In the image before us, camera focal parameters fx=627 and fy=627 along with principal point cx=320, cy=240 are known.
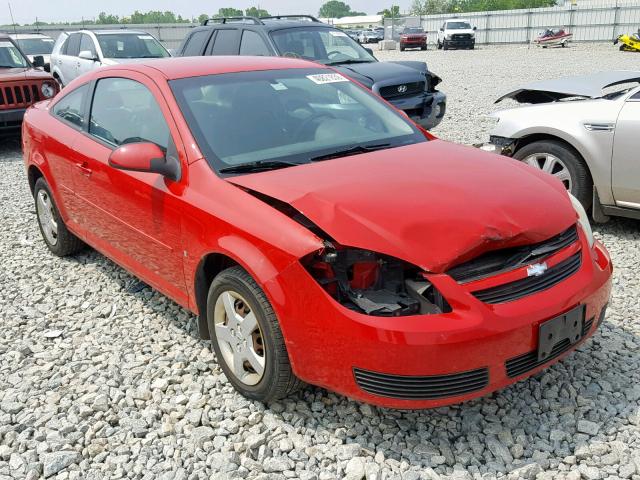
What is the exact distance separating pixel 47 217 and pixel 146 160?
8.21 feet

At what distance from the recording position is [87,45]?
1288 centimetres

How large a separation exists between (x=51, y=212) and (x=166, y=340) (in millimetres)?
2005

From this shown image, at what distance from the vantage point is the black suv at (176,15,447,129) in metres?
8.91

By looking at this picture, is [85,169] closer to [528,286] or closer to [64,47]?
[528,286]

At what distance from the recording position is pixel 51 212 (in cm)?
519

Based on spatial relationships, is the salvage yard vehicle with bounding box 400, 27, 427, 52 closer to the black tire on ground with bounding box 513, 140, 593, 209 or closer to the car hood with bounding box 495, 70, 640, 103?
the car hood with bounding box 495, 70, 640, 103

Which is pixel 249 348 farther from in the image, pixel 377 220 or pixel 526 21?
pixel 526 21

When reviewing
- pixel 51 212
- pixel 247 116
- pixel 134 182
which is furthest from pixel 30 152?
pixel 247 116

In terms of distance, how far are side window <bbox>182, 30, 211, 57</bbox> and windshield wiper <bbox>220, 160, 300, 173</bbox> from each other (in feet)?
24.2

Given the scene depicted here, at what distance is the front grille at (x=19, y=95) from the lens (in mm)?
9875

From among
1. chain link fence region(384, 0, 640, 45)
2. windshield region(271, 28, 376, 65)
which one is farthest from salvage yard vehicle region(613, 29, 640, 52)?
windshield region(271, 28, 376, 65)

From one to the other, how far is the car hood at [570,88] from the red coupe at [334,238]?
7.95 ft

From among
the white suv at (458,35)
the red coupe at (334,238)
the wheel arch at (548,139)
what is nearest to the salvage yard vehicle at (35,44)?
the wheel arch at (548,139)

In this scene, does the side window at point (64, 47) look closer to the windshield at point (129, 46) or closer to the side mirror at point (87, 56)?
the windshield at point (129, 46)
